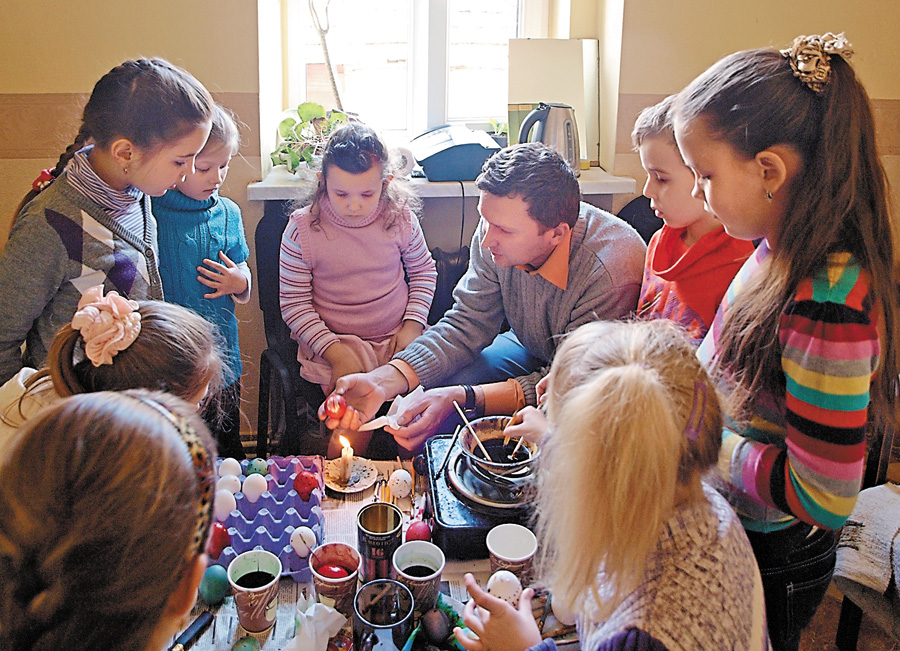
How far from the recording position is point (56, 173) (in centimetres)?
163

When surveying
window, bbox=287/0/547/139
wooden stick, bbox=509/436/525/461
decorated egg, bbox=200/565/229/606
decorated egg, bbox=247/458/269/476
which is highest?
window, bbox=287/0/547/139

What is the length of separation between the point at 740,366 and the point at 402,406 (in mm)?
881

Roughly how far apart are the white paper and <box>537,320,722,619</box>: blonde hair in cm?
68

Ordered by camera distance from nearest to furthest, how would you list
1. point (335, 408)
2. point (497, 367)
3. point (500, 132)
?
point (335, 408) → point (497, 367) → point (500, 132)

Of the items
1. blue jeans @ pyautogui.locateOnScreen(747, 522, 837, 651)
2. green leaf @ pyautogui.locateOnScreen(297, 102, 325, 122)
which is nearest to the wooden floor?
blue jeans @ pyautogui.locateOnScreen(747, 522, 837, 651)

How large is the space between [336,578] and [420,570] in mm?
135

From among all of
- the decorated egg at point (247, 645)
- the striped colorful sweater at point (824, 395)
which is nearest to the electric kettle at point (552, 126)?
the striped colorful sweater at point (824, 395)

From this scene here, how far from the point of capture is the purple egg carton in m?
1.25

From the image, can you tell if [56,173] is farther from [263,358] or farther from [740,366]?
[740,366]

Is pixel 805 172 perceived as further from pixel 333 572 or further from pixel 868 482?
pixel 868 482

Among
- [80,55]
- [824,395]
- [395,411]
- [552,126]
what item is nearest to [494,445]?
[395,411]

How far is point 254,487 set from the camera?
1375 mm

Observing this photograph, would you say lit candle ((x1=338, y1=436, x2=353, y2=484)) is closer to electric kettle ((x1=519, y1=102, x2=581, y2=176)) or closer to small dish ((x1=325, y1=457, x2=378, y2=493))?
small dish ((x1=325, y1=457, x2=378, y2=493))

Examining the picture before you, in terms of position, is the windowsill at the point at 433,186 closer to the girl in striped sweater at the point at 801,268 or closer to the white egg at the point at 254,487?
the white egg at the point at 254,487
